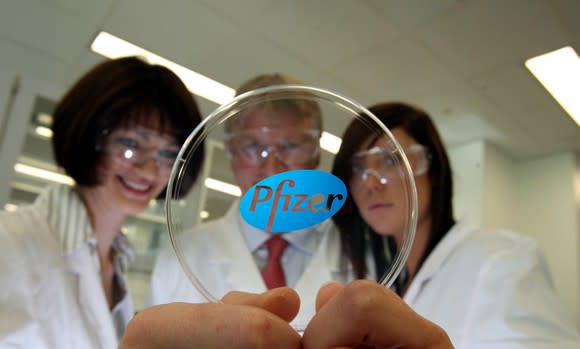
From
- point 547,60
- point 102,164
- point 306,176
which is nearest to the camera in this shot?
point 306,176

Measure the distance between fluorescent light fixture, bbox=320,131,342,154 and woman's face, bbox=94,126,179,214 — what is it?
203mm

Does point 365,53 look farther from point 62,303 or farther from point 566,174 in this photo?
point 62,303

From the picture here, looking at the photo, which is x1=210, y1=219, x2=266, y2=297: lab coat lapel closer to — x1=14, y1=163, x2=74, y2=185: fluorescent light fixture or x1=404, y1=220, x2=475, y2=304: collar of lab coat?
x1=404, y1=220, x2=475, y2=304: collar of lab coat

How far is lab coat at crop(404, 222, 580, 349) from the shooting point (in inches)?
17.9

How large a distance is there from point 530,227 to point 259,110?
19.2 inches

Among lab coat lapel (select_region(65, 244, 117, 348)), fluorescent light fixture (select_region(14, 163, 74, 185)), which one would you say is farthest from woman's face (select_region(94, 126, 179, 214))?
fluorescent light fixture (select_region(14, 163, 74, 185))

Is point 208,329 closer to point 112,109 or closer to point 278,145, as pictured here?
point 278,145

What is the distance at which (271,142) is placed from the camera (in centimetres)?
32

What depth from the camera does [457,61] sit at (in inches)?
19.3

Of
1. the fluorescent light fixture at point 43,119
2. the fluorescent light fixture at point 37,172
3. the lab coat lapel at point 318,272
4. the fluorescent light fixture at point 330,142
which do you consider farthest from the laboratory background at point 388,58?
the fluorescent light fixture at point 43,119

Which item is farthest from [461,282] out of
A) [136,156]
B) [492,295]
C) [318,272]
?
[136,156]

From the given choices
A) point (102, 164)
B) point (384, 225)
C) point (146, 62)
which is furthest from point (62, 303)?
point (384, 225)

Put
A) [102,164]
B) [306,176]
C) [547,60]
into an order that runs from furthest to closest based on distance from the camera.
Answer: [102,164] → [547,60] → [306,176]

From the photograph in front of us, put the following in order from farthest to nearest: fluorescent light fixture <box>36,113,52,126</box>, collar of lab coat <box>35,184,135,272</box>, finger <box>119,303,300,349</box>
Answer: fluorescent light fixture <box>36,113,52,126</box> < collar of lab coat <box>35,184,135,272</box> < finger <box>119,303,300,349</box>
